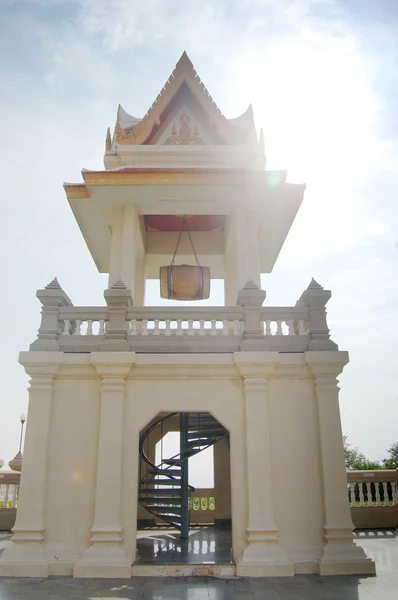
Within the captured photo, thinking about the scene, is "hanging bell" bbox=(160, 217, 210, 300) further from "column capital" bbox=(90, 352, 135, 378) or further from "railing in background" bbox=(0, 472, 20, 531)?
"railing in background" bbox=(0, 472, 20, 531)

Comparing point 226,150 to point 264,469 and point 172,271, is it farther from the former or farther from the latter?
point 264,469

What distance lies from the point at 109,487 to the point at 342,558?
3243 millimetres

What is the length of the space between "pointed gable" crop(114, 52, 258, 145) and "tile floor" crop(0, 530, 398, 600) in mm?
7664

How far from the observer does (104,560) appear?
6277 millimetres

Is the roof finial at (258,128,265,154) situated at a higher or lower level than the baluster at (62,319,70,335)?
higher

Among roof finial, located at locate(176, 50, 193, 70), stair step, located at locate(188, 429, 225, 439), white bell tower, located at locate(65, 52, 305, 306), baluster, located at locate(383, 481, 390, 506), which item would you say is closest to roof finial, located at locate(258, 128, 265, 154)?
white bell tower, located at locate(65, 52, 305, 306)

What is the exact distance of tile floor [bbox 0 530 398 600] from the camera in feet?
17.7

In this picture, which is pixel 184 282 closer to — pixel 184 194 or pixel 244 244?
pixel 244 244

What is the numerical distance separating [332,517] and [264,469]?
3.63 ft

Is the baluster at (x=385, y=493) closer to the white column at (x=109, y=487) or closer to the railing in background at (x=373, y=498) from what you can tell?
the railing in background at (x=373, y=498)

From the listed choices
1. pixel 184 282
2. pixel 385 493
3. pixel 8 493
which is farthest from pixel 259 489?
pixel 8 493

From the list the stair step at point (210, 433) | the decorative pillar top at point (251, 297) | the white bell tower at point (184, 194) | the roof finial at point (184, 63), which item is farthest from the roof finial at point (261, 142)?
the stair step at point (210, 433)

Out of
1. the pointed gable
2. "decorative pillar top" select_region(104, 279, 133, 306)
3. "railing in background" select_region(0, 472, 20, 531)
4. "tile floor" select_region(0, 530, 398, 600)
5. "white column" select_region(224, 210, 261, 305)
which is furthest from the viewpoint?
"railing in background" select_region(0, 472, 20, 531)

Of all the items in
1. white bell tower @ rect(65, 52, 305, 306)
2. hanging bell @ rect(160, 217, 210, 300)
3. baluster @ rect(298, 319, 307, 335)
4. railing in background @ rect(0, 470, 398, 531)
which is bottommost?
railing in background @ rect(0, 470, 398, 531)
